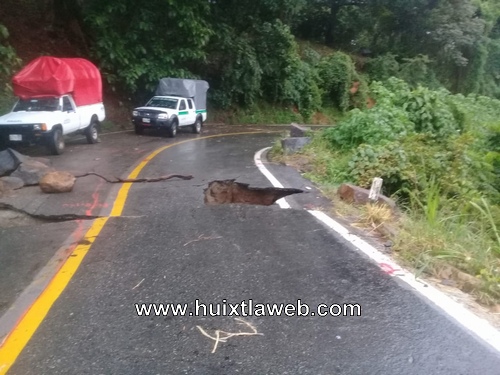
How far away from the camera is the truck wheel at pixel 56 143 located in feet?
47.9

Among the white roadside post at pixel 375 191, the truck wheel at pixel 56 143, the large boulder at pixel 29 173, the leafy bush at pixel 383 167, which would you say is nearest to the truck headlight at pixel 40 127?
the truck wheel at pixel 56 143

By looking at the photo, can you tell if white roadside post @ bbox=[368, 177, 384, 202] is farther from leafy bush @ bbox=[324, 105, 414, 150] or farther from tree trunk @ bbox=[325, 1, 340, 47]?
tree trunk @ bbox=[325, 1, 340, 47]

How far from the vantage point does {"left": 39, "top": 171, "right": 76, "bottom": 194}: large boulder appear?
9.08 meters

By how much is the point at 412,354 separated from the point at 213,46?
26.9 m

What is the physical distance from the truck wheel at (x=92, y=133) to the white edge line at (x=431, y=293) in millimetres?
12043

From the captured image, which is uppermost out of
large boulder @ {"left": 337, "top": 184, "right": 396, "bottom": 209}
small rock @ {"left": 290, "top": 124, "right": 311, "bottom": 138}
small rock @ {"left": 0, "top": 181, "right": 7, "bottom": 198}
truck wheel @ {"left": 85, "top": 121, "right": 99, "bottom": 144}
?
large boulder @ {"left": 337, "top": 184, "right": 396, "bottom": 209}

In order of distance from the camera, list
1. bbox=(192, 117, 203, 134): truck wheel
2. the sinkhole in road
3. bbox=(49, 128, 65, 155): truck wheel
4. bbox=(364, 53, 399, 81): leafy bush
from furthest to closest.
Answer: bbox=(364, 53, 399, 81): leafy bush, bbox=(192, 117, 203, 134): truck wheel, bbox=(49, 128, 65, 155): truck wheel, the sinkhole in road

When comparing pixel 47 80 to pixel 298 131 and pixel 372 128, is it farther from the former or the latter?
Answer: pixel 372 128

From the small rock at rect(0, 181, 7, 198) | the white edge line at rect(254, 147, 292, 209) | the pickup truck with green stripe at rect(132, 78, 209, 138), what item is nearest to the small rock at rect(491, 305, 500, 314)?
the white edge line at rect(254, 147, 292, 209)

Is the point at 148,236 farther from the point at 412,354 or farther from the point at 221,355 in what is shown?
the point at 412,354

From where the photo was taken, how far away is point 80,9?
25.4m

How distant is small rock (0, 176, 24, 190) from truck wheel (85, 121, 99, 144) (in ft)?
26.8

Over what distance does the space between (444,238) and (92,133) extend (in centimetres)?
1383

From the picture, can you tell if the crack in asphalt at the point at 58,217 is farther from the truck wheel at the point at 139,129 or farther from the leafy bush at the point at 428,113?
the truck wheel at the point at 139,129
